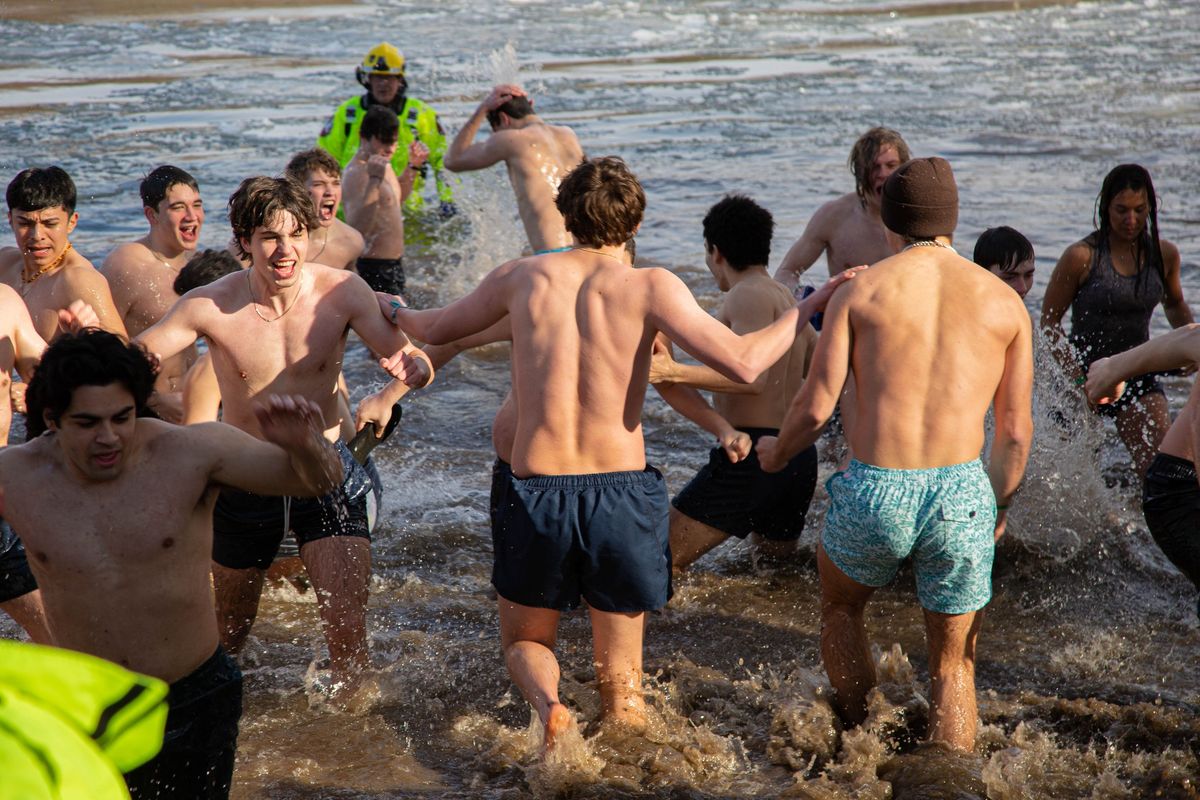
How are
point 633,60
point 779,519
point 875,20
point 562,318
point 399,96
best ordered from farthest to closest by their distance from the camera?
point 875,20 → point 633,60 → point 399,96 → point 779,519 → point 562,318

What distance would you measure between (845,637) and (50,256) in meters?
3.52

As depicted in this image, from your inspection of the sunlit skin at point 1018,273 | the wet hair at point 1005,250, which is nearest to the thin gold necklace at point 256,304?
the wet hair at point 1005,250

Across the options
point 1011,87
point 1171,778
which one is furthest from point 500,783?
point 1011,87

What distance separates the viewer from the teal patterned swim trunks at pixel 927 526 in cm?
396

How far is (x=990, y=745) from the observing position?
14.5 ft

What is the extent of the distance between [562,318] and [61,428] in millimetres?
1523

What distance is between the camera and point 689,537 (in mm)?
5504

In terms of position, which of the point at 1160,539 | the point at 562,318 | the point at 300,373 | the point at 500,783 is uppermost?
the point at 562,318

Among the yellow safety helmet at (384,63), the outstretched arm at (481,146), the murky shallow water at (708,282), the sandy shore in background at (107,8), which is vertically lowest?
the murky shallow water at (708,282)

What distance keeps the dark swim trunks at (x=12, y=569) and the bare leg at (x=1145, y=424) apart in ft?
15.5

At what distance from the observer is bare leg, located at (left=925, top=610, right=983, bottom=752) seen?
160 inches

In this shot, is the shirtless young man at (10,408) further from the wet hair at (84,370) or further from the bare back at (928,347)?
the bare back at (928,347)

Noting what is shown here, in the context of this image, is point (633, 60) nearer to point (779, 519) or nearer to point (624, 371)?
point (779, 519)

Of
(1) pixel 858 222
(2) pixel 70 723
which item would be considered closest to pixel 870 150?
(1) pixel 858 222
